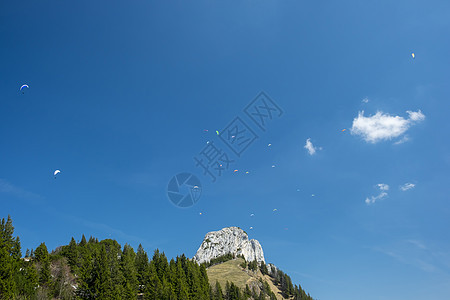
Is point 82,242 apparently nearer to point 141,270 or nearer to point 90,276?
point 141,270

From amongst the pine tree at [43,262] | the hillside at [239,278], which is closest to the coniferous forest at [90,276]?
the pine tree at [43,262]

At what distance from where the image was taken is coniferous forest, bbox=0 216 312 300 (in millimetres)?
50766

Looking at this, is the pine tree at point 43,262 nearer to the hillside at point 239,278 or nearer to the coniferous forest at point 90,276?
the coniferous forest at point 90,276

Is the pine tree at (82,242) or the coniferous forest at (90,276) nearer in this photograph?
the coniferous forest at (90,276)

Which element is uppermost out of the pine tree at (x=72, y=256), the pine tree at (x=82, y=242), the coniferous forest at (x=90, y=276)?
the pine tree at (x=82, y=242)

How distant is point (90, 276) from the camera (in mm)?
53375

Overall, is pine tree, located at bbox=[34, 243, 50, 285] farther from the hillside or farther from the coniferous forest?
the hillside

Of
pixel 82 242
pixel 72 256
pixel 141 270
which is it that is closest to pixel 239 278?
pixel 82 242

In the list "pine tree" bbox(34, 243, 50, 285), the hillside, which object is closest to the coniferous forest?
"pine tree" bbox(34, 243, 50, 285)

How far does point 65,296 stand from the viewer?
5881 centimetres

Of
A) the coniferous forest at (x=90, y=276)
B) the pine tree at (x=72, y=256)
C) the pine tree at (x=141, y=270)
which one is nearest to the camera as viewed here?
the coniferous forest at (x=90, y=276)

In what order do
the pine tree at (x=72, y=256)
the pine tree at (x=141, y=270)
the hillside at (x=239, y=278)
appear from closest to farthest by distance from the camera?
1. the pine tree at (x=141, y=270)
2. the pine tree at (x=72, y=256)
3. the hillside at (x=239, y=278)

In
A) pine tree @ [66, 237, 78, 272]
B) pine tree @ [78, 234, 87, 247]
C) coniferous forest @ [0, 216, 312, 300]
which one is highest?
pine tree @ [78, 234, 87, 247]

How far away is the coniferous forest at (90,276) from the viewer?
5077cm
